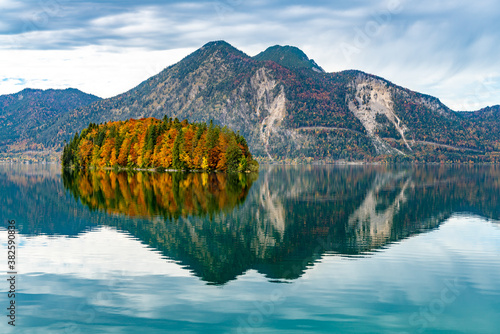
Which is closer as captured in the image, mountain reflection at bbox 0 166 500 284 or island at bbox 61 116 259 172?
mountain reflection at bbox 0 166 500 284

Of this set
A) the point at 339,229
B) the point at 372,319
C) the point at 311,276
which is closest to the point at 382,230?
the point at 339,229

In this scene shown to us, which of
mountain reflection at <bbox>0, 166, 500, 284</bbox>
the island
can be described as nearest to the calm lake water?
mountain reflection at <bbox>0, 166, 500, 284</bbox>

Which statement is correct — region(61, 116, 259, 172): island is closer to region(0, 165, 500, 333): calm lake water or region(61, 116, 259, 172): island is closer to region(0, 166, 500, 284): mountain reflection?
region(0, 166, 500, 284): mountain reflection

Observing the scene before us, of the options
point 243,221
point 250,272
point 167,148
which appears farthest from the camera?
point 167,148

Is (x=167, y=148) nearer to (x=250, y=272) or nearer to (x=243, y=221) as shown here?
(x=243, y=221)

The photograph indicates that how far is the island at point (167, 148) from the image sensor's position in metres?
145

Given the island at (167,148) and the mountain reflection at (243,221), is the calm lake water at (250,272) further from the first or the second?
the island at (167,148)

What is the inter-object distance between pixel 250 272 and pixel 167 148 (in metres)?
128

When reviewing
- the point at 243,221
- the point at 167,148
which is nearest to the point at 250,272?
the point at 243,221

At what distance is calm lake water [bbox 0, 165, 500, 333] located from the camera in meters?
19.6

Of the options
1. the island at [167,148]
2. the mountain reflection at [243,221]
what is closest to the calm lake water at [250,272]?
the mountain reflection at [243,221]

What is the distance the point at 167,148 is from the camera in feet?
496

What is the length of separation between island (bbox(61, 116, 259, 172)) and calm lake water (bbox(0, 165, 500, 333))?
304 feet

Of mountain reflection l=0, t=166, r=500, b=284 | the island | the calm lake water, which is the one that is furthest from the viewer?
the island
